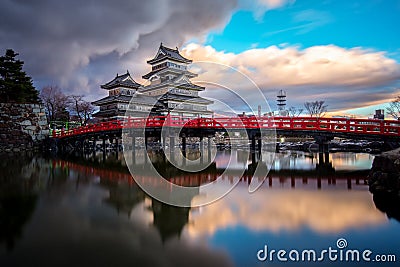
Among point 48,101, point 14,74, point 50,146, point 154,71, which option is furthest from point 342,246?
point 48,101

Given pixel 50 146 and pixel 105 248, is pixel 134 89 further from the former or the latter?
pixel 105 248

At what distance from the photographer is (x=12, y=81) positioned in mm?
23906

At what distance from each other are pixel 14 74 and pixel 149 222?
2622 centimetres

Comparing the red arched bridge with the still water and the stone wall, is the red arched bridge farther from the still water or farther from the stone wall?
the stone wall

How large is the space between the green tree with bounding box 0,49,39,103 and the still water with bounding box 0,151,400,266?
64.5 feet

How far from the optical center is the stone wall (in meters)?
23.0

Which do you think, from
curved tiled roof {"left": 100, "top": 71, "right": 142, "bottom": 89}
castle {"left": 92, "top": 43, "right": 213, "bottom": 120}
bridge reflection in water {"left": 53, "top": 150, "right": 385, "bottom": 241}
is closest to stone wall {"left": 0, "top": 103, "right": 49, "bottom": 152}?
castle {"left": 92, "top": 43, "right": 213, "bottom": 120}

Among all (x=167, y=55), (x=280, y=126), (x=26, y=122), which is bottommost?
(x=280, y=126)

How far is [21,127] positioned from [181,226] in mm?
24997

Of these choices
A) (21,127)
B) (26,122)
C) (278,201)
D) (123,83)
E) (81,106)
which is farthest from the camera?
(81,106)

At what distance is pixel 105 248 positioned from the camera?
4195mm

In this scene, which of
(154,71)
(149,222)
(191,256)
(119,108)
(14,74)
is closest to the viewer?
(191,256)

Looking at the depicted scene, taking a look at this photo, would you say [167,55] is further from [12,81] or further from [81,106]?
[12,81]

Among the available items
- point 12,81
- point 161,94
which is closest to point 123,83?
point 161,94
